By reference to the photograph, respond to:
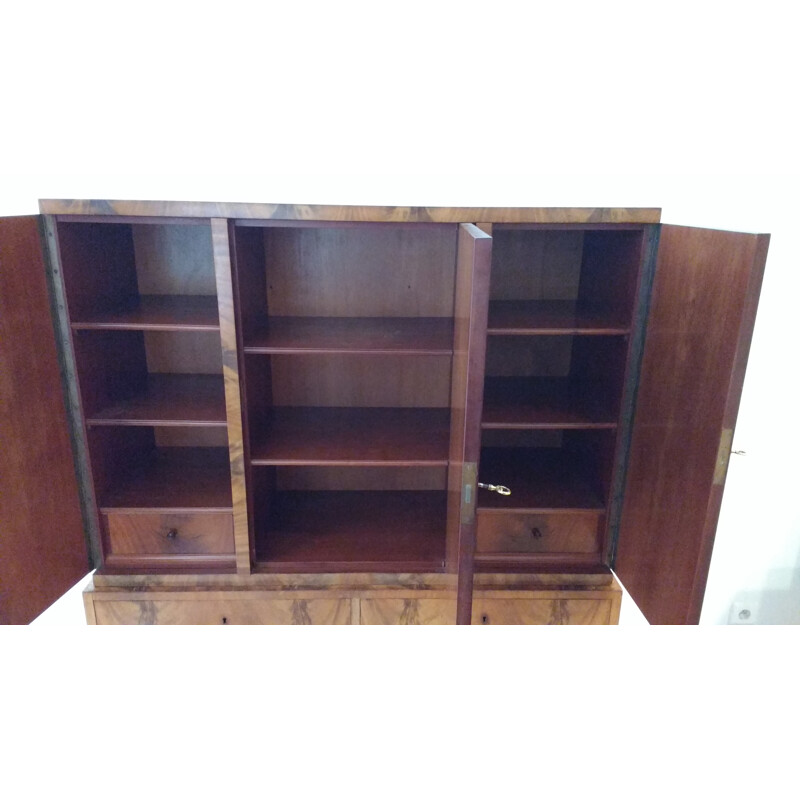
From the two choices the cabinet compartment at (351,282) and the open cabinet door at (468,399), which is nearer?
the open cabinet door at (468,399)

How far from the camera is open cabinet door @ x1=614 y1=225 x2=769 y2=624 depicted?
883mm

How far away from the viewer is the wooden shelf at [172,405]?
49.6 inches

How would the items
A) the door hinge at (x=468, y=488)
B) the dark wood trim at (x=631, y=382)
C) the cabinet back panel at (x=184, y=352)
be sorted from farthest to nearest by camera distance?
1. the cabinet back panel at (x=184, y=352)
2. the dark wood trim at (x=631, y=382)
3. the door hinge at (x=468, y=488)

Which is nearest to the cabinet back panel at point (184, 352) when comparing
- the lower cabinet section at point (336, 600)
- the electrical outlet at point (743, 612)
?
the lower cabinet section at point (336, 600)

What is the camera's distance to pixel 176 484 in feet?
4.76

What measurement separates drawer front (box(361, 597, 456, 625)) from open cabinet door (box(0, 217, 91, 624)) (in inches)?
27.8

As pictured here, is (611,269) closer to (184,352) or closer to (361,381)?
(361,381)

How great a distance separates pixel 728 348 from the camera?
0.89 metres

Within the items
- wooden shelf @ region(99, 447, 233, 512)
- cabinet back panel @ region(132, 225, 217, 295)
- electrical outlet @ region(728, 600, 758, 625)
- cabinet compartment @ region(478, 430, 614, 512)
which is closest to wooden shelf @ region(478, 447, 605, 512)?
cabinet compartment @ region(478, 430, 614, 512)

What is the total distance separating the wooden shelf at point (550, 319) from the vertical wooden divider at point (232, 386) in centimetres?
54

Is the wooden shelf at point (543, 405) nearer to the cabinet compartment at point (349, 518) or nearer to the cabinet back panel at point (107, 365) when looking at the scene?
the cabinet compartment at point (349, 518)

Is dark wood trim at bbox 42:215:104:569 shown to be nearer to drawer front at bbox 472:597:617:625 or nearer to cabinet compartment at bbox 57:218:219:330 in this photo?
cabinet compartment at bbox 57:218:219:330

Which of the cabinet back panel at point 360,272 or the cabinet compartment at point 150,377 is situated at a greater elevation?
the cabinet back panel at point 360,272

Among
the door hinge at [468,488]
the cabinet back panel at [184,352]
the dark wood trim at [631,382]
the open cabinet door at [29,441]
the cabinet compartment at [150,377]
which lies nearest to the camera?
the door hinge at [468,488]
